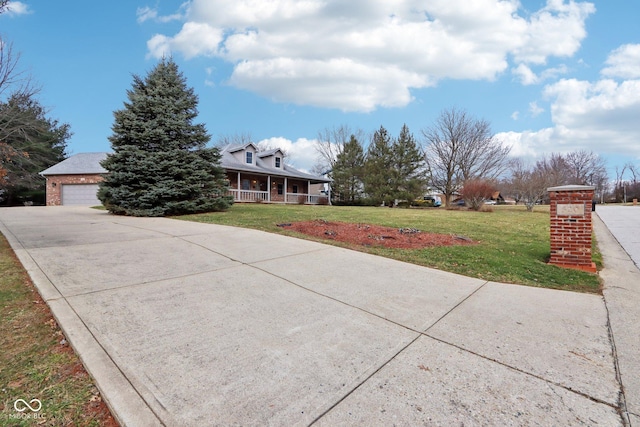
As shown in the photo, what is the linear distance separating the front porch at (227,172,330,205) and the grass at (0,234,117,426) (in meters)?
17.5

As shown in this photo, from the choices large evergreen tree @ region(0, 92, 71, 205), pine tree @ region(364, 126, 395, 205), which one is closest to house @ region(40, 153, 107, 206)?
large evergreen tree @ region(0, 92, 71, 205)

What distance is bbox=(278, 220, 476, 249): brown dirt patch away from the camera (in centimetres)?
679

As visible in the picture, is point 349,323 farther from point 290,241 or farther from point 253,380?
point 290,241

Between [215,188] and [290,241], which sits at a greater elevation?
[215,188]

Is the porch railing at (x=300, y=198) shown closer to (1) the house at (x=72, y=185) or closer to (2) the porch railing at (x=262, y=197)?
(2) the porch railing at (x=262, y=197)

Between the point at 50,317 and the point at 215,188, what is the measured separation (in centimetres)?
1083

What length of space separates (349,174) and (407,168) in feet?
21.6

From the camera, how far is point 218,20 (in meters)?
11.9

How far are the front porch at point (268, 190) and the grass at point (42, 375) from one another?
17502 millimetres

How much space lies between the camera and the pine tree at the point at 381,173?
A: 2808cm

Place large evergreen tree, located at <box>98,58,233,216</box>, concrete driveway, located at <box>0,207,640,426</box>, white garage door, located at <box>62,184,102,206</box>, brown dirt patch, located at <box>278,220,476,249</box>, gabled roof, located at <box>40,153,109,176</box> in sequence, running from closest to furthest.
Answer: concrete driveway, located at <box>0,207,640,426</box>, brown dirt patch, located at <box>278,220,476,249</box>, large evergreen tree, located at <box>98,58,233,216</box>, gabled roof, located at <box>40,153,109,176</box>, white garage door, located at <box>62,184,102,206</box>

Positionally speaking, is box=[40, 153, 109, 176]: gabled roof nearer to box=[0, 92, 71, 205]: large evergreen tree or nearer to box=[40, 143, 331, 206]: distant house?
box=[40, 143, 331, 206]: distant house

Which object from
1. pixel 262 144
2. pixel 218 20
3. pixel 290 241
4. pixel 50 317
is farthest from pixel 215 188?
pixel 262 144

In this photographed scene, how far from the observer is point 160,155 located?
11.9 meters
